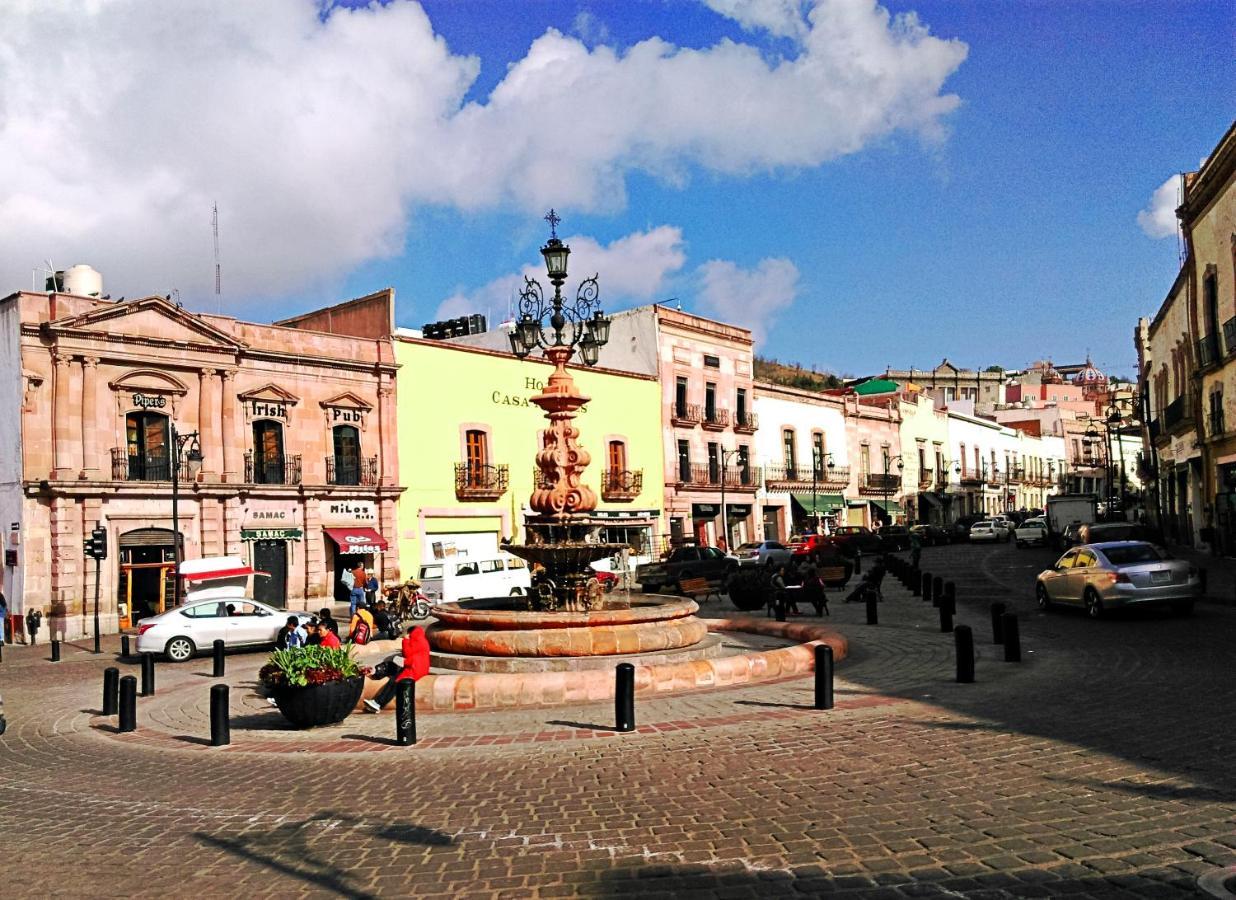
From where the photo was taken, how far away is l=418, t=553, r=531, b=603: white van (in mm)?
27703

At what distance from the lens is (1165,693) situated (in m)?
11.0

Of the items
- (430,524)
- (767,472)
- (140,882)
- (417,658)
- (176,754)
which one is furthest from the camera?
(767,472)

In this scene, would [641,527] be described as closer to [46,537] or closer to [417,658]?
[46,537]

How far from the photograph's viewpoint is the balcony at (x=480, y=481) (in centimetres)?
3716

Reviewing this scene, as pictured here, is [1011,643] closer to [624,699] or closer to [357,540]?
[624,699]

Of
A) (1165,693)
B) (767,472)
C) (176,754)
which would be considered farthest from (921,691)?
(767,472)

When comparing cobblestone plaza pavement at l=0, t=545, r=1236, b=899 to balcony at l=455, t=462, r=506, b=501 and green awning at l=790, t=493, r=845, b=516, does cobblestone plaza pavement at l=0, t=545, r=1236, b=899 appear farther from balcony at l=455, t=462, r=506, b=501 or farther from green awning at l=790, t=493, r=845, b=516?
green awning at l=790, t=493, r=845, b=516

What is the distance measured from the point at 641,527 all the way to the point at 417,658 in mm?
32839

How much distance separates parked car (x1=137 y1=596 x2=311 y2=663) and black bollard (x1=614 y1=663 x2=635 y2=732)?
11.2m

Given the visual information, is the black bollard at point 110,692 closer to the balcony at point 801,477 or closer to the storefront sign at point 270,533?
the storefront sign at point 270,533

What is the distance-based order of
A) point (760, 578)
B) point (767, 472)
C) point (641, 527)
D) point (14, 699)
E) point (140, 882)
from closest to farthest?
1. point (140, 882)
2. point (14, 699)
3. point (760, 578)
4. point (641, 527)
5. point (767, 472)

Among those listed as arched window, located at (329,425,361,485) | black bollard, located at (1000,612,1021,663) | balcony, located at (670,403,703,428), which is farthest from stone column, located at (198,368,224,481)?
black bollard, located at (1000,612,1021,663)

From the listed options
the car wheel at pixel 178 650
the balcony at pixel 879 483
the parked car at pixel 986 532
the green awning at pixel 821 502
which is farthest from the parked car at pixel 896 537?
the car wheel at pixel 178 650

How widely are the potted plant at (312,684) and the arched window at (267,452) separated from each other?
70.4ft
